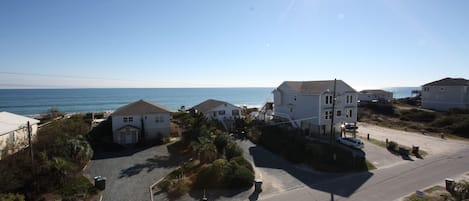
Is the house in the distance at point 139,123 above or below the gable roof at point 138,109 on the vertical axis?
below

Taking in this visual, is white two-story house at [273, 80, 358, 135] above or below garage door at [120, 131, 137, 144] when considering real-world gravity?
above

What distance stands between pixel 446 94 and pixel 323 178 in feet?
173

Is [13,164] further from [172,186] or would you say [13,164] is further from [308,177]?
[308,177]

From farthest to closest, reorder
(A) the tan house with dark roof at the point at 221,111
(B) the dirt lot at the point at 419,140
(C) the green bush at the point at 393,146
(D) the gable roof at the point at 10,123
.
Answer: (A) the tan house with dark roof at the point at 221,111
(B) the dirt lot at the point at 419,140
(C) the green bush at the point at 393,146
(D) the gable roof at the point at 10,123

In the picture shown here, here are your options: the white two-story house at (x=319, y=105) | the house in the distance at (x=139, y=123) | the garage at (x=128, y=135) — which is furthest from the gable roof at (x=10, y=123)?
the white two-story house at (x=319, y=105)

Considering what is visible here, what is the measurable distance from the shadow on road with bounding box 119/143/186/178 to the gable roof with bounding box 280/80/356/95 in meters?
17.8

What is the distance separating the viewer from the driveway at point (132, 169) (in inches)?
709

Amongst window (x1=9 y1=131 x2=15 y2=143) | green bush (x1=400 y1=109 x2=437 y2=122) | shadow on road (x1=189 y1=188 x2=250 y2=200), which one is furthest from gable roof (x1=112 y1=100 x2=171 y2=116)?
green bush (x1=400 y1=109 x2=437 y2=122)

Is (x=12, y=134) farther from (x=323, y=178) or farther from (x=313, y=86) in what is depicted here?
(x=313, y=86)

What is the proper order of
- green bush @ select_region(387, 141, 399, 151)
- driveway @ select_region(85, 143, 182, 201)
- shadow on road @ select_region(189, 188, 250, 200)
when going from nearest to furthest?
1. shadow on road @ select_region(189, 188, 250, 200)
2. driveway @ select_region(85, 143, 182, 201)
3. green bush @ select_region(387, 141, 399, 151)

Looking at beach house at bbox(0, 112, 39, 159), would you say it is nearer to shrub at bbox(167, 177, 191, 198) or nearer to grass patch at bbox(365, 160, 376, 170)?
shrub at bbox(167, 177, 191, 198)

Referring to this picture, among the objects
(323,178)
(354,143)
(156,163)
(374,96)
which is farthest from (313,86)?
(374,96)

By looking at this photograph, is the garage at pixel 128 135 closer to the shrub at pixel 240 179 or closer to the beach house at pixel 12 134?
the beach house at pixel 12 134

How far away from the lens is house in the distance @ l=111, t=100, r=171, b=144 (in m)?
31.6
